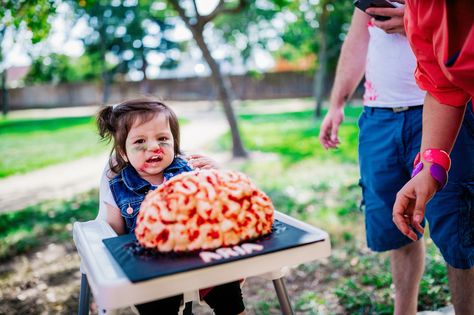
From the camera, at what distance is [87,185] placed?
6953 mm

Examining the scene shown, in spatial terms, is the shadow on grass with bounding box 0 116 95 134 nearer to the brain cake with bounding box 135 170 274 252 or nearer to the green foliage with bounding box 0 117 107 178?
the green foliage with bounding box 0 117 107 178

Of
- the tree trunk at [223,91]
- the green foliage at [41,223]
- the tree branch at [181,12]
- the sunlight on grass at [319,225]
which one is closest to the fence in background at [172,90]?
the tree trunk at [223,91]

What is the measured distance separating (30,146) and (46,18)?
29.7ft

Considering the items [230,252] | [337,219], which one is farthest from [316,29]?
[230,252]

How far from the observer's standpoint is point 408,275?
218 cm

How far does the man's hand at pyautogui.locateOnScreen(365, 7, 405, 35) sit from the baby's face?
105 cm

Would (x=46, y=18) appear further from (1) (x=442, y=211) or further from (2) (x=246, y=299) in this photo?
(1) (x=442, y=211)

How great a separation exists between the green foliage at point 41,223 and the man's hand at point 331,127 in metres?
3.07

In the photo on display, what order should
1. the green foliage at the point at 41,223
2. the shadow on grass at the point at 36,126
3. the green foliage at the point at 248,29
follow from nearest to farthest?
1. the green foliage at the point at 41,223
2. the shadow on grass at the point at 36,126
3. the green foliage at the point at 248,29

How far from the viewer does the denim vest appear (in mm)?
1929

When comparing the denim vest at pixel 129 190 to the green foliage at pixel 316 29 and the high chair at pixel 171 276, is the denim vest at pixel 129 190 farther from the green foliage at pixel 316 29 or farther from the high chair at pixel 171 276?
the green foliage at pixel 316 29

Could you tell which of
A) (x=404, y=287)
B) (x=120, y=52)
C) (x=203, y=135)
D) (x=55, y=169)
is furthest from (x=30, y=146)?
(x=120, y=52)

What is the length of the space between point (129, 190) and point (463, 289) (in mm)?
1493

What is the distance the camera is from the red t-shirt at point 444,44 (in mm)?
1196
